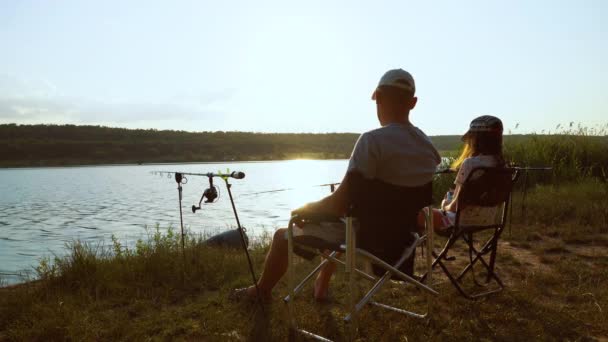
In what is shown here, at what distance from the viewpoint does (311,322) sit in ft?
12.3

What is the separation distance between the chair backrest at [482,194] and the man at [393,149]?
80 centimetres

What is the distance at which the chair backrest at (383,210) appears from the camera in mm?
2961

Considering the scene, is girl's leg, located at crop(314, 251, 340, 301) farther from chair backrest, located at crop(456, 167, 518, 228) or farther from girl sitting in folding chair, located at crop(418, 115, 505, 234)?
chair backrest, located at crop(456, 167, 518, 228)

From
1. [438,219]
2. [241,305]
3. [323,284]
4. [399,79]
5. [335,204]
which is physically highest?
[399,79]

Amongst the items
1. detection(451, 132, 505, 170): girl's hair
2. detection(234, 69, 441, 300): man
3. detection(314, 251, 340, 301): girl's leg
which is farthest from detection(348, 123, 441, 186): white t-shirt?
detection(314, 251, 340, 301): girl's leg

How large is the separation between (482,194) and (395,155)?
4.35ft

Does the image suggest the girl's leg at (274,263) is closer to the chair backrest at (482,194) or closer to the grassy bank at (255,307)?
the grassy bank at (255,307)

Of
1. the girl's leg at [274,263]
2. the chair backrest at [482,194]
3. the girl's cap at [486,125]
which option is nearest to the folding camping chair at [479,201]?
the chair backrest at [482,194]

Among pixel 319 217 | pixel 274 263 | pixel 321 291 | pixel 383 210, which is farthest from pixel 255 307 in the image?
pixel 383 210

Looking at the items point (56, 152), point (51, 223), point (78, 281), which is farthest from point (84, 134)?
point (78, 281)

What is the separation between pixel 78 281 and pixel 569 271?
16.8 feet

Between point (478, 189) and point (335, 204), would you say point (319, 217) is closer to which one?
point (335, 204)

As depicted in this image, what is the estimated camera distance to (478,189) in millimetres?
3938

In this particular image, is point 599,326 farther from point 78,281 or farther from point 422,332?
point 78,281
